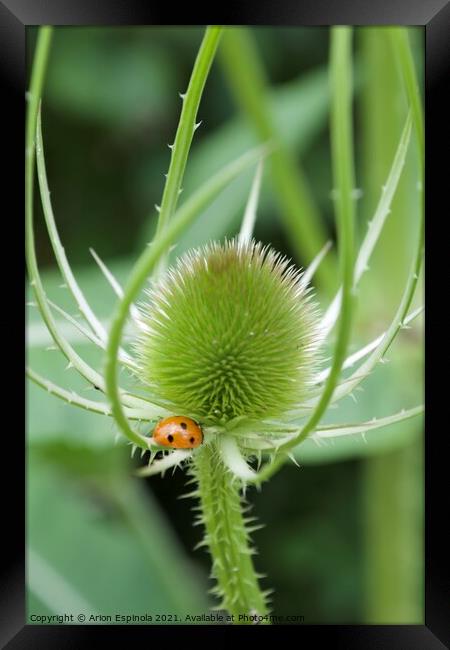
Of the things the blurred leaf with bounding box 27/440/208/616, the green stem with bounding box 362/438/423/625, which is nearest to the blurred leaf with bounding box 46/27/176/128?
the blurred leaf with bounding box 27/440/208/616

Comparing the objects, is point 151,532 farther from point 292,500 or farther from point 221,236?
point 221,236

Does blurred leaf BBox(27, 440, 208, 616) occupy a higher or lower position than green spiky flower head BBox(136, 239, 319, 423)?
lower

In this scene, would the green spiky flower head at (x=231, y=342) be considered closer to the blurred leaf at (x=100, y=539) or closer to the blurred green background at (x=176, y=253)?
the blurred green background at (x=176, y=253)

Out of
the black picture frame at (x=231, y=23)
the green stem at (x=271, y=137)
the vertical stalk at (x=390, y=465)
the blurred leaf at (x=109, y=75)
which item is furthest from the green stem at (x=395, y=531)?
the blurred leaf at (x=109, y=75)

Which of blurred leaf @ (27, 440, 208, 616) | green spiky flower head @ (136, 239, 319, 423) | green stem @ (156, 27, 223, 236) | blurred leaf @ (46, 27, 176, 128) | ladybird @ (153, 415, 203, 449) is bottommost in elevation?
blurred leaf @ (27, 440, 208, 616)

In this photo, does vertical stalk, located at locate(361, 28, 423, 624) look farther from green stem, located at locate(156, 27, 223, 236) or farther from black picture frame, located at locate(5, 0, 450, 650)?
green stem, located at locate(156, 27, 223, 236)

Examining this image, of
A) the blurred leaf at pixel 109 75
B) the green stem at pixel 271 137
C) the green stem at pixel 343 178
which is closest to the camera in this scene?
the green stem at pixel 343 178
